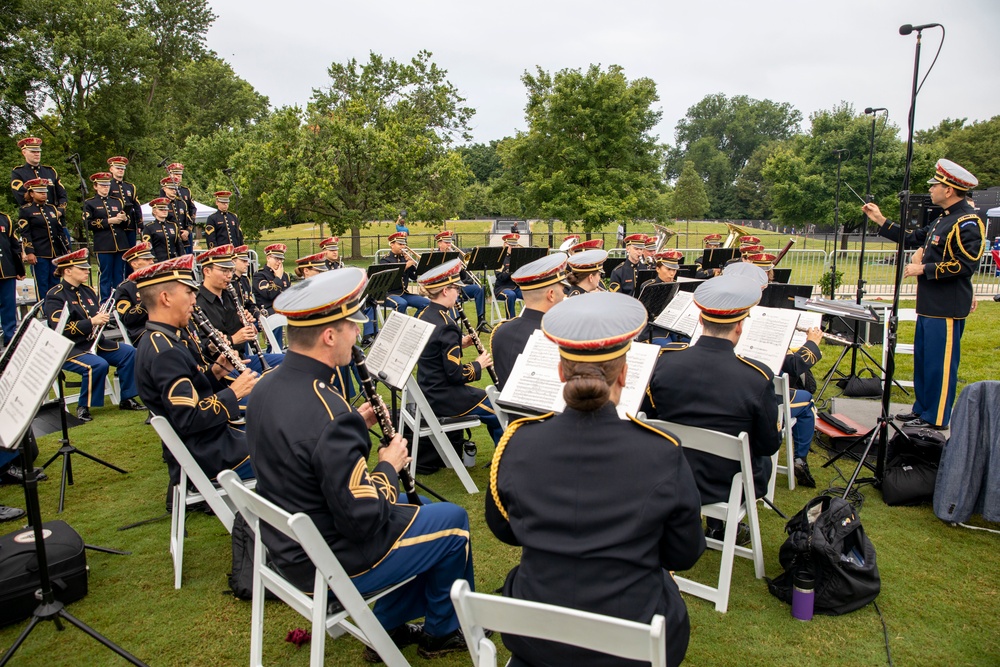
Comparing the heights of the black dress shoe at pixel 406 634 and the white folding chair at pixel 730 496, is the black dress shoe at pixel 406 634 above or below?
below

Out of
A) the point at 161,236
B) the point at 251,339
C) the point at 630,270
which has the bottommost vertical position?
the point at 251,339

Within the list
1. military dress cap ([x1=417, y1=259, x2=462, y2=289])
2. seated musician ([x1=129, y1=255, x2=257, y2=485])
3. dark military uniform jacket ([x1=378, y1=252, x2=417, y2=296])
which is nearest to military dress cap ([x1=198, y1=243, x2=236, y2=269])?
seated musician ([x1=129, y1=255, x2=257, y2=485])

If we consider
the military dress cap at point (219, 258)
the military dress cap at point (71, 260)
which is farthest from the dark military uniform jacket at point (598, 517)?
the military dress cap at point (71, 260)

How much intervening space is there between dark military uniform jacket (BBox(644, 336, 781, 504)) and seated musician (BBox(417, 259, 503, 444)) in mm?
2055

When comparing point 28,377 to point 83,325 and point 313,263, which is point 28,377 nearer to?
point 83,325

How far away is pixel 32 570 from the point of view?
3684mm

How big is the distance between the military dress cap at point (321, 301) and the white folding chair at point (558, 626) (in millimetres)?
1365

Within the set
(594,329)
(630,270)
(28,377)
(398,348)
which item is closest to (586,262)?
(398,348)

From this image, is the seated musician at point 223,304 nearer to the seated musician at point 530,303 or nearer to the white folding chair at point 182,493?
the white folding chair at point 182,493

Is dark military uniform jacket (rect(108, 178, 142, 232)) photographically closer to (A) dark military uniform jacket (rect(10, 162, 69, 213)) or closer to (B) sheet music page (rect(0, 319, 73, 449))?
(A) dark military uniform jacket (rect(10, 162, 69, 213))

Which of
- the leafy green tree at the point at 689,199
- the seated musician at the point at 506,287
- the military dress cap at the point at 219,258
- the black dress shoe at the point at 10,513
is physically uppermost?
the leafy green tree at the point at 689,199

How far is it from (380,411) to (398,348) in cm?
111

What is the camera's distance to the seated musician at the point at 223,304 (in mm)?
6598

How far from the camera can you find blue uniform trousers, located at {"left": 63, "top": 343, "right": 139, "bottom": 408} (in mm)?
7246
